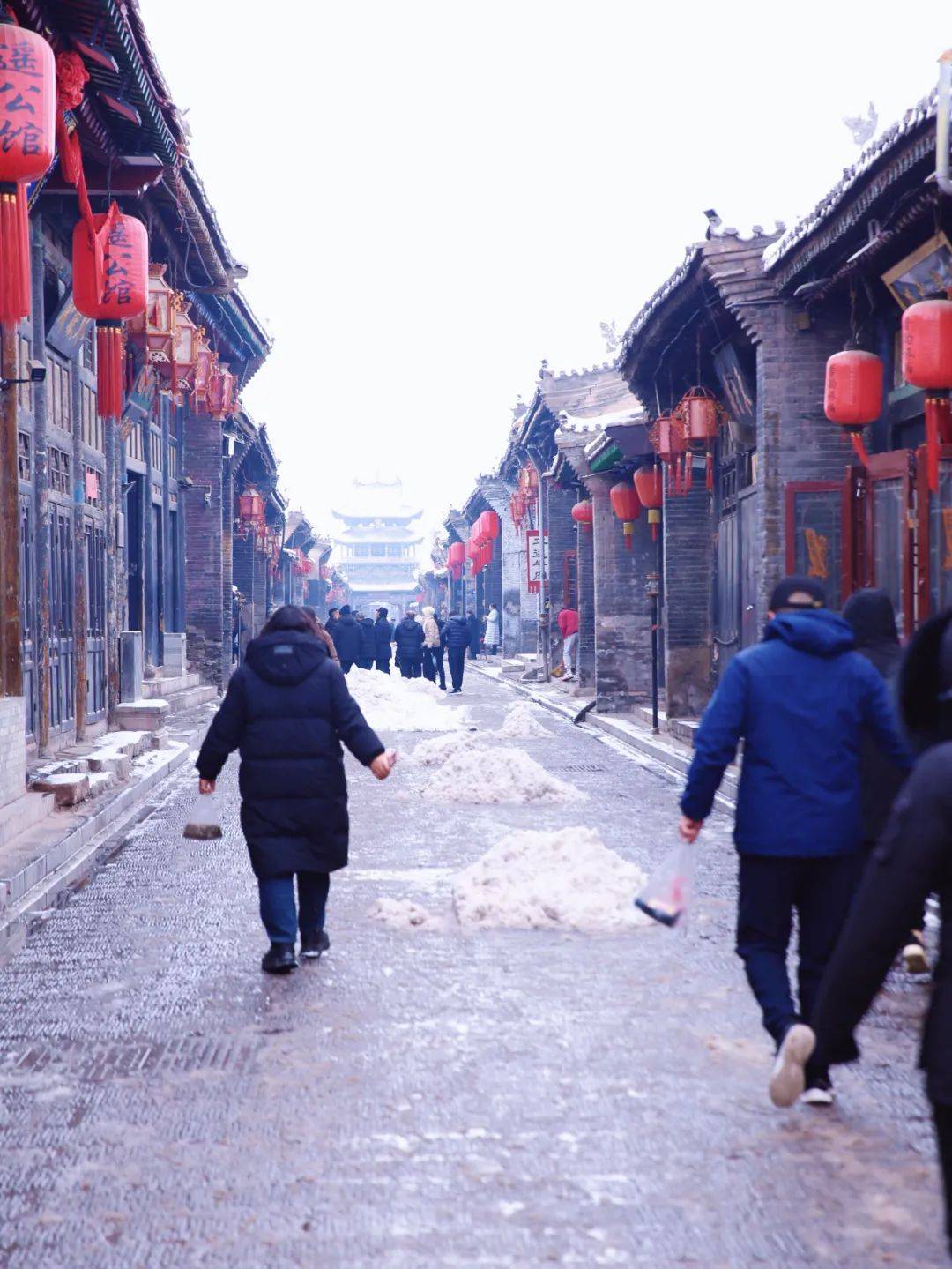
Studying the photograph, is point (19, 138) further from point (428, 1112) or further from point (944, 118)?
point (428, 1112)

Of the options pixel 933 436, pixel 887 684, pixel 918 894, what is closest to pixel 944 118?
pixel 933 436

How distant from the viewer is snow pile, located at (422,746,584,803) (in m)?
12.2

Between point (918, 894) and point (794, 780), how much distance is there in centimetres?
186

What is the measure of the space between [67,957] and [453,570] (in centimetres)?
5350

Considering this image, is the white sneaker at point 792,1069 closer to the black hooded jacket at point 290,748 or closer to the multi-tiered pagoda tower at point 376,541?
the black hooded jacket at point 290,748

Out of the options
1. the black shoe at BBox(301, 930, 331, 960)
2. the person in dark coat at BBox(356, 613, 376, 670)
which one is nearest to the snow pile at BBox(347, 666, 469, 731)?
the person in dark coat at BBox(356, 613, 376, 670)

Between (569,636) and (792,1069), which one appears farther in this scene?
(569,636)

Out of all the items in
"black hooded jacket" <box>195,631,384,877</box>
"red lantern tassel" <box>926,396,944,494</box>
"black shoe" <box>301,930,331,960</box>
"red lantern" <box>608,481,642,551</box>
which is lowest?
"black shoe" <box>301,930,331,960</box>

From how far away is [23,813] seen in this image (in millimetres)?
9852

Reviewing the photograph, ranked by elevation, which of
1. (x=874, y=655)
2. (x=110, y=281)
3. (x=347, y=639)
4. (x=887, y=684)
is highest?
(x=110, y=281)

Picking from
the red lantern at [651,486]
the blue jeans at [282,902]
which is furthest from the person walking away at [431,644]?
the blue jeans at [282,902]

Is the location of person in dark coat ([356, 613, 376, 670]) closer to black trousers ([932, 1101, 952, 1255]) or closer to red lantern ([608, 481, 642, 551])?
red lantern ([608, 481, 642, 551])

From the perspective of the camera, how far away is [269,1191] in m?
4.04

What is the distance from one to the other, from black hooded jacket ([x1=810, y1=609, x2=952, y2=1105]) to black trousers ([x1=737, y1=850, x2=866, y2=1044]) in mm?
1525
